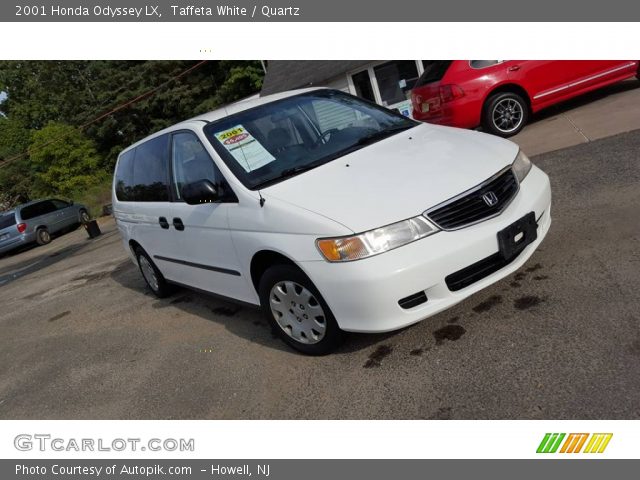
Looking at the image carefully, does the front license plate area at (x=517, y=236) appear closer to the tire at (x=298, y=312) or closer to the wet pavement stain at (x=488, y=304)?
the wet pavement stain at (x=488, y=304)

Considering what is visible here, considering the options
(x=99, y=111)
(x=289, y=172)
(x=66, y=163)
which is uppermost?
(x=99, y=111)

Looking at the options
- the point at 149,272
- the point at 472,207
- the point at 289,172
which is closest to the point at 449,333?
the point at 472,207

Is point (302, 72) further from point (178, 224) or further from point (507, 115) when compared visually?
point (178, 224)

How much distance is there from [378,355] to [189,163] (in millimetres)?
2232

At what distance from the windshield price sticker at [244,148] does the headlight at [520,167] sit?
1728mm

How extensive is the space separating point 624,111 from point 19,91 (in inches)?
2604

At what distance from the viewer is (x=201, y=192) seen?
390 cm

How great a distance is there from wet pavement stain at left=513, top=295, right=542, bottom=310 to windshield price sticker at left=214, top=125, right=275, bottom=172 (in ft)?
6.66

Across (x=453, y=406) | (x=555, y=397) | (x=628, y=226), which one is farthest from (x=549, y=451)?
(x=628, y=226)

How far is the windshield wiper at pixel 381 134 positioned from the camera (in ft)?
13.6

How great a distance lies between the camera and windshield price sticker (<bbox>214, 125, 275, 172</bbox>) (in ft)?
12.9

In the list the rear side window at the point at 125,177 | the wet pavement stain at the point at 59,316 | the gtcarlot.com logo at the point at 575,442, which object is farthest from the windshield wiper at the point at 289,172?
the wet pavement stain at the point at 59,316

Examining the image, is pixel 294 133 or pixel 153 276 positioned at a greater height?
pixel 294 133

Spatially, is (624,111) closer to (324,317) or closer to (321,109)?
(321,109)
